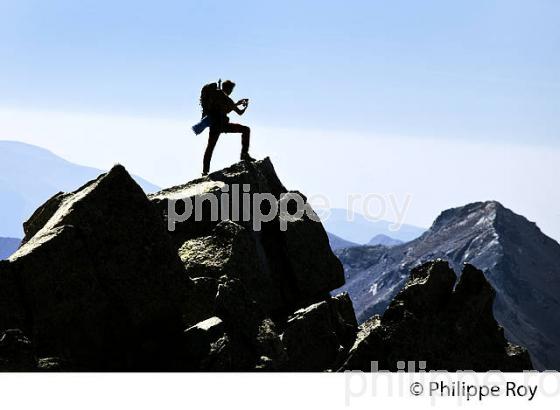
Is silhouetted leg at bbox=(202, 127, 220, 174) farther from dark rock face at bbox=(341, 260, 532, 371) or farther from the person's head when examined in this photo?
dark rock face at bbox=(341, 260, 532, 371)

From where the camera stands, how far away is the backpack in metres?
34.8

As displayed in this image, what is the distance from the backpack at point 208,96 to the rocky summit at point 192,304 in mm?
4436

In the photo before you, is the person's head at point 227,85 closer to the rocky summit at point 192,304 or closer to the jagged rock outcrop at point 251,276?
the jagged rock outcrop at point 251,276

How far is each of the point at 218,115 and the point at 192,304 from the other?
1111cm

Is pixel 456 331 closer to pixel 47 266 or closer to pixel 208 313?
pixel 208 313

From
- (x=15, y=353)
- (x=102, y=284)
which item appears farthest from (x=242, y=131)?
(x=15, y=353)

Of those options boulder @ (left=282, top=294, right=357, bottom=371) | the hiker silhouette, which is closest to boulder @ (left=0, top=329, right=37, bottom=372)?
boulder @ (left=282, top=294, right=357, bottom=371)

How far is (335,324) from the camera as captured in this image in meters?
29.5

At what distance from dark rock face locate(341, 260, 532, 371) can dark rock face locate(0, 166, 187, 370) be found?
6780 mm

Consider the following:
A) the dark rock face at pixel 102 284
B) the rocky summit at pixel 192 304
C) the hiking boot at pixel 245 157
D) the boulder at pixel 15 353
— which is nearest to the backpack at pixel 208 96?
the hiking boot at pixel 245 157

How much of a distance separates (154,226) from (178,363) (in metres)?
4.58

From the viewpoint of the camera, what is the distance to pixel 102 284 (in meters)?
24.2
